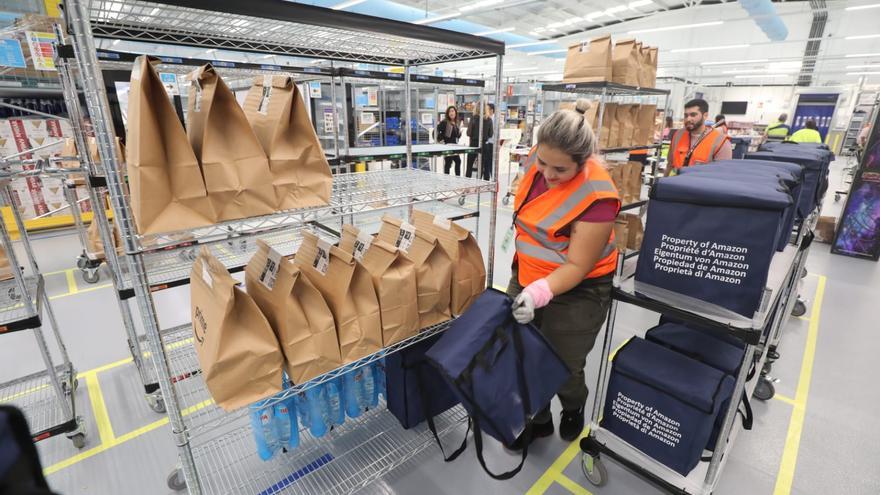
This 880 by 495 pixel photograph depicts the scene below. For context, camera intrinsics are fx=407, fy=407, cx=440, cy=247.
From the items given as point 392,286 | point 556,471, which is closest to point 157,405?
point 392,286

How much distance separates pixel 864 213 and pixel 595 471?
603cm

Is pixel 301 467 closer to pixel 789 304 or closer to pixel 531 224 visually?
pixel 531 224

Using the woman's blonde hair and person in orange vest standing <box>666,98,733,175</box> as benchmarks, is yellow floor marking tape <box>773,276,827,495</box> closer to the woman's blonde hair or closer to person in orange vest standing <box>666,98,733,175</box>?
person in orange vest standing <box>666,98,733,175</box>

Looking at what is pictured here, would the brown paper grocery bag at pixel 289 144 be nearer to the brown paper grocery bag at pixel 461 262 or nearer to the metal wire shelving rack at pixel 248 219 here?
the metal wire shelving rack at pixel 248 219

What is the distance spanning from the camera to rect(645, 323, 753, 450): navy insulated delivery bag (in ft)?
6.39

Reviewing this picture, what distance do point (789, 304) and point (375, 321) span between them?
3.33 meters

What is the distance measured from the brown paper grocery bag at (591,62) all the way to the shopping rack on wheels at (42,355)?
4364 millimetres

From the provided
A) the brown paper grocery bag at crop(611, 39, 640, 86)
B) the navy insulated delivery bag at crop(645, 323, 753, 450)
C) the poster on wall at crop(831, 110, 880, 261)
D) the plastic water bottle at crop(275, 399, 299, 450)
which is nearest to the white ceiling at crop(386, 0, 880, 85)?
the brown paper grocery bag at crop(611, 39, 640, 86)

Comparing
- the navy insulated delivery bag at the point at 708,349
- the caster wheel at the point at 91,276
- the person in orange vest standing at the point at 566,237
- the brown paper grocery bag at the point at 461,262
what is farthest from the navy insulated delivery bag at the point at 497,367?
the caster wheel at the point at 91,276

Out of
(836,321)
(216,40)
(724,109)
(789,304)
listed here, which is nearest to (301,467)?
(216,40)

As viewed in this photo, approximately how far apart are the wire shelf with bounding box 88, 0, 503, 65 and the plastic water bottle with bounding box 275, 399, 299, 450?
1.54 meters

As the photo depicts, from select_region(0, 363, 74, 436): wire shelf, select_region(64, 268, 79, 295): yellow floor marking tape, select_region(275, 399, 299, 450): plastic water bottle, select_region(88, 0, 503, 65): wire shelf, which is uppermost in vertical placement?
select_region(88, 0, 503, 65): wire shelf

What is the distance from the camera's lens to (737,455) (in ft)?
7.54

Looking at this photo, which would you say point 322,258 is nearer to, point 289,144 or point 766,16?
point 289,144
